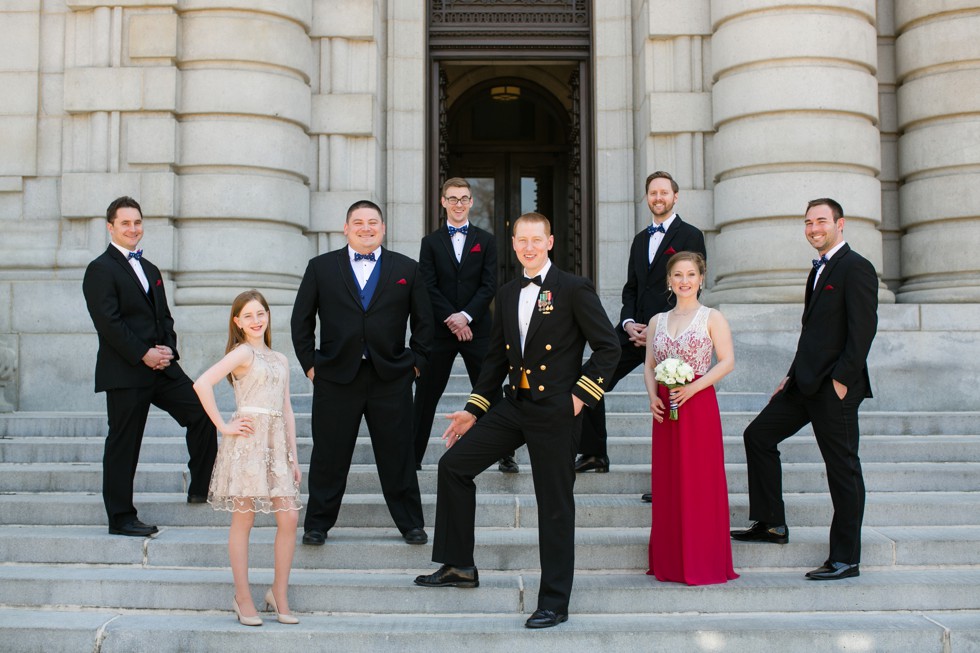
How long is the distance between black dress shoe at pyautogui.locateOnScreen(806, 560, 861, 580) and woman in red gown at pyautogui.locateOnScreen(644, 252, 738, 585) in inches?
18.2

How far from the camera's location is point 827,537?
6.20 m

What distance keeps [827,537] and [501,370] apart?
8.03ft

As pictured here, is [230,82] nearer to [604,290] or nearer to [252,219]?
[252,219]

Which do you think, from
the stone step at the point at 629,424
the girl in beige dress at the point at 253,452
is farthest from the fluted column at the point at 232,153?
the girl in beige dress at the point at 253,452

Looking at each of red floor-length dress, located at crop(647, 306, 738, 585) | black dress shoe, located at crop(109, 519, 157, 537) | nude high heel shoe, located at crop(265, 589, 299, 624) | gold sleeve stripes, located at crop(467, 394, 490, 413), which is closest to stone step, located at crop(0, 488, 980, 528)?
black dress shoe, located at crop(109, 519, 157, 537)

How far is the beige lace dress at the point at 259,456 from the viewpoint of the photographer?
510cm

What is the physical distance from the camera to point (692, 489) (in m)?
5.63

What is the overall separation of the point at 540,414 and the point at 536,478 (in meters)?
0.36

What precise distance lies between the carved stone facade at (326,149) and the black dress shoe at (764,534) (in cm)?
332

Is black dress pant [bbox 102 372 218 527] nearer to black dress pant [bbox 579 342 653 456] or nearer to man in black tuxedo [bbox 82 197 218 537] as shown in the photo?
man in black tuxedo [bbox 82 197 218 537]

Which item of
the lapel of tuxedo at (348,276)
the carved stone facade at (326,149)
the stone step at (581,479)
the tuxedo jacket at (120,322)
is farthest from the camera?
the carved stone facade at (326,149)

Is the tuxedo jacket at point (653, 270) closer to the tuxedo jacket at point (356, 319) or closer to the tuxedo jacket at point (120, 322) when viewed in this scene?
the tuxedo jacket at point (356, 319)

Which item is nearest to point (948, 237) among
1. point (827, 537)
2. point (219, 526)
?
point (827, 537)

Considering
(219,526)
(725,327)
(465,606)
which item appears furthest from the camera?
(219,526)
